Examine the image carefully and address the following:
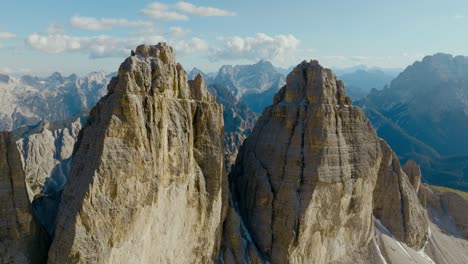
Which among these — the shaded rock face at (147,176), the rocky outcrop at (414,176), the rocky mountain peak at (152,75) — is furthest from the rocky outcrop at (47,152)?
the shaded rock face at (147,176)

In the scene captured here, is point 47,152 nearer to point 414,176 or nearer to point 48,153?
point 48,153

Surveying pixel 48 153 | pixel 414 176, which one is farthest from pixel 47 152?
pixel 414 176

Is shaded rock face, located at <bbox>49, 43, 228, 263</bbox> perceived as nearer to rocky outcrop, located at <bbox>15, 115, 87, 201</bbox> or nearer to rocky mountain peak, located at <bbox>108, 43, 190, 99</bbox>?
rocky mountain peak, located at <bbox>108, 43, 190, 99</bbox>

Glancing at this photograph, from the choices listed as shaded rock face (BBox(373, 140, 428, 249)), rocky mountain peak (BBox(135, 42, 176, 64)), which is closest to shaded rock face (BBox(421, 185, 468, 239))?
shaded rock face (BBox(373, 140, 428, 249))

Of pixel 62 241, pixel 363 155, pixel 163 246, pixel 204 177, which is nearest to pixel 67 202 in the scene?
pixel 62 241

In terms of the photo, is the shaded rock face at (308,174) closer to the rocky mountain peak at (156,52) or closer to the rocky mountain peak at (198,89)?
the rocky mountain peak at (198,89)
